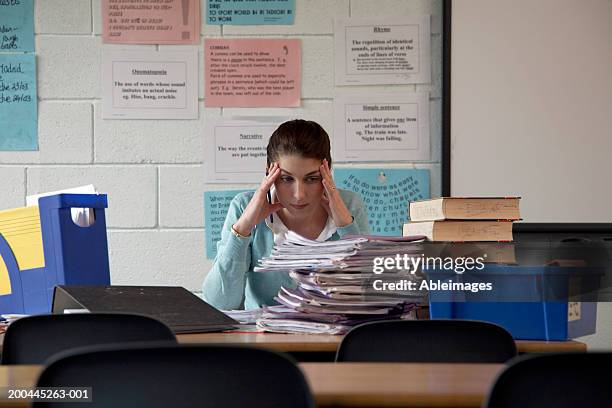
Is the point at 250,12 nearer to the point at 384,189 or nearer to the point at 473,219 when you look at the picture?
the point at 384,189

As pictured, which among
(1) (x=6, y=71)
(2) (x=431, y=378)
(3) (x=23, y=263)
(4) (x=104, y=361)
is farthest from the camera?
(1) (x=6, y=71)

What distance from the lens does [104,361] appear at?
0.97 metres

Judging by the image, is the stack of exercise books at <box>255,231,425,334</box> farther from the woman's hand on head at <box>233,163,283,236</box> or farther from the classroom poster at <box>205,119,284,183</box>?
the classroom poster at <box>205,119,284,183</box>

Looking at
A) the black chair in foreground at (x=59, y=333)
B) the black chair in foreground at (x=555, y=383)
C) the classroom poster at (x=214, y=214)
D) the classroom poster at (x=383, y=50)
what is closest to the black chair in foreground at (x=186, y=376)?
the black chair in foreground at (x=555, y=383)

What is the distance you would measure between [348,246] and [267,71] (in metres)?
1.54

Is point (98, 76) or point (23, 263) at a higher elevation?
point (98, 76)

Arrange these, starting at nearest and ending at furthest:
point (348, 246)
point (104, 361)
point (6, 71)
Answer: point (104, 361) → point (348, 246) → point (6, 71)

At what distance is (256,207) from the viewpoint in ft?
8.73

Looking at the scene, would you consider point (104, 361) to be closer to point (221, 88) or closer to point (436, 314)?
point (436, 314)

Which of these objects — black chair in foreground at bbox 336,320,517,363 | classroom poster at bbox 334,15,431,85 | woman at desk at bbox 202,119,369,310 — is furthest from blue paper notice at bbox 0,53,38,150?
black chair in foreground at bbox 336,320,517,363

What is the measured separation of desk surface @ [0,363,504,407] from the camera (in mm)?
1025

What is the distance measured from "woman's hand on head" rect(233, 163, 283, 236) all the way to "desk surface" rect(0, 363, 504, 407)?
137cm

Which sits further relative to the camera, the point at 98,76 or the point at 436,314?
the point at 98,76

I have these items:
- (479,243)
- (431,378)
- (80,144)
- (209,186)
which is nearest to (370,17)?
(209,186)
